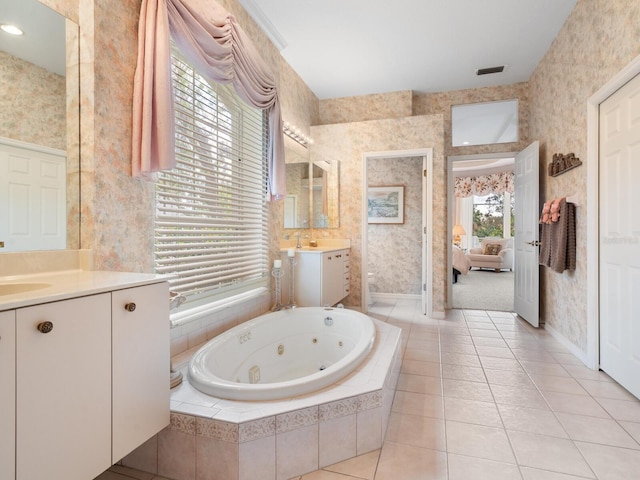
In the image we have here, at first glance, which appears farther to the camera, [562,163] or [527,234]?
[527,234]

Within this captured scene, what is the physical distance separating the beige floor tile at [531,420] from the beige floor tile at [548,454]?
5 centimetres

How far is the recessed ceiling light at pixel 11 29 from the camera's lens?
1233mm

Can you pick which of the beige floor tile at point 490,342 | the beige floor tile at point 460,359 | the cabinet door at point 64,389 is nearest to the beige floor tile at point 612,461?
the beige floor tile at point 460,359

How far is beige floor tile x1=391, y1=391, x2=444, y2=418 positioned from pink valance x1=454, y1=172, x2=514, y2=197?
754 cm

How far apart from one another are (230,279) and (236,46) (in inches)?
64.1

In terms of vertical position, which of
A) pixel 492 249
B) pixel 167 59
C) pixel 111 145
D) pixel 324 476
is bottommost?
pixel 324 476

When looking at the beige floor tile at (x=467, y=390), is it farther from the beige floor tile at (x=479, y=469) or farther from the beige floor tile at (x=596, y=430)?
the beige floor tile at (x=479, y=469)

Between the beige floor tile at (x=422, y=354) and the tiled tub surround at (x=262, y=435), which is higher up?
the tiled tub surround at (x=262, y=435)

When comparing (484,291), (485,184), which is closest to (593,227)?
(484,291)

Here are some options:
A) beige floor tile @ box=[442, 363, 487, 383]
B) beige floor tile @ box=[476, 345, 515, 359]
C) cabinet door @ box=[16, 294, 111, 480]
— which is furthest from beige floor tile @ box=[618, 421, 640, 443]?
cabinet door @ box=[16, 294, 111, 480]

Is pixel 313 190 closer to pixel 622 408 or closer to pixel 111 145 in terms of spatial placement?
pixel 111 145

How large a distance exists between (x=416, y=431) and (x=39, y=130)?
2.19 m

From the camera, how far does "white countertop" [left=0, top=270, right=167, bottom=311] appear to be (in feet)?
2.83

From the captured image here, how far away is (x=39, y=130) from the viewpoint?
1.36 m
